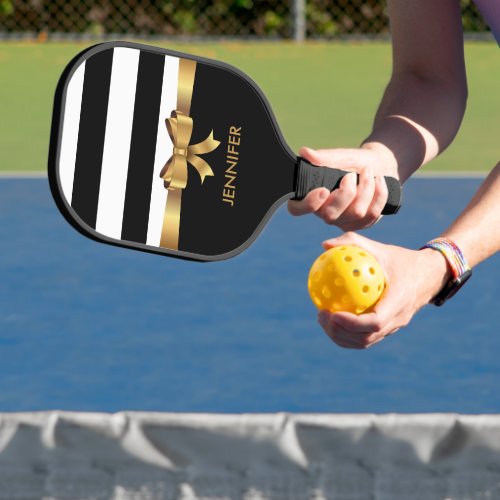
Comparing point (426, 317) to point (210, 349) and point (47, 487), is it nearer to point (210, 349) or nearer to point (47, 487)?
point (210, 349)

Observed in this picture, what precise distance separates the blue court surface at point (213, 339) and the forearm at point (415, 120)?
159 centimetres

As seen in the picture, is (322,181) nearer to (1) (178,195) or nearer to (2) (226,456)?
(1) (178,195)

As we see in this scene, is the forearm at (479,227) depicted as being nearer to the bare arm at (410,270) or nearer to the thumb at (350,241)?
the bare arm at (410,270)

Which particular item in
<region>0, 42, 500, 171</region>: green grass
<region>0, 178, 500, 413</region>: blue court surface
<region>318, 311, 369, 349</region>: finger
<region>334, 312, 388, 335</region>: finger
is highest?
<region>334, 312, 388, 335</region>: finger

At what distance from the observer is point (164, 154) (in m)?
2.34

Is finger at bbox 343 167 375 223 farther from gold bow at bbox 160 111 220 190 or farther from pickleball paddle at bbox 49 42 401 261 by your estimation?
gold bow at bbox 160 111 220 190

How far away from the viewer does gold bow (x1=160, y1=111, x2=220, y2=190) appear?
7.68 ft

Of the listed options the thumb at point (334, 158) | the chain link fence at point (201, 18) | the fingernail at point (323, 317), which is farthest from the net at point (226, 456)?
the chain link fence at point (201, 18)

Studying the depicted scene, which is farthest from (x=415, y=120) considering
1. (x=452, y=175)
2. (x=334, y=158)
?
(x=452, y=175)

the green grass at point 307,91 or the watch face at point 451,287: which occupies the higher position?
the watch face at point 451,287

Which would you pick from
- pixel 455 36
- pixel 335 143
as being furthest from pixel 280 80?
pixel 455 36

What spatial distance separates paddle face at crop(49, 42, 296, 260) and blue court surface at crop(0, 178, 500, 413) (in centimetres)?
167

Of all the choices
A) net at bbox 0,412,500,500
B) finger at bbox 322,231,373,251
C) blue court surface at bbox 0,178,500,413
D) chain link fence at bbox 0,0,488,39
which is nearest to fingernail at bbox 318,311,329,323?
finger at bbox 322,231,373,251

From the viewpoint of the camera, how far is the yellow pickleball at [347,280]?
2.12 meters
